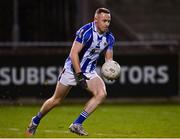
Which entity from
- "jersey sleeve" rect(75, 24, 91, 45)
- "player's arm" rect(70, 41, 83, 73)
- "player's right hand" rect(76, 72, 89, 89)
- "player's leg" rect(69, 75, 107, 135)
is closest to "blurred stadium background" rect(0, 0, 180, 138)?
"player's leg" rect(69, 75, 107, 135)

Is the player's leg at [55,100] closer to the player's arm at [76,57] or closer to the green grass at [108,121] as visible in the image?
the green grass at [108,121]

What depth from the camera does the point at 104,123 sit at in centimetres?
1580

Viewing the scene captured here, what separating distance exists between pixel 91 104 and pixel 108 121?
11.4ft

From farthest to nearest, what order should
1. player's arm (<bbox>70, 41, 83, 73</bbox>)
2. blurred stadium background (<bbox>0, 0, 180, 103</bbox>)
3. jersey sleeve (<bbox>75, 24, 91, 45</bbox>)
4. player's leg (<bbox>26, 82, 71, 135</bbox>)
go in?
blurred stadium background (<bbox>0, 0, 180, 103</bbox>) → player's leg (<bbox>26, 82, 71, 135</bbox>) → jersey sleeve (<bbox>75, 24, 91, 45</bbox>) → player's arm (<bbox>70, 41, 83, 73</bbox>)

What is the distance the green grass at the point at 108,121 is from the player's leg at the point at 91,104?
19 centimetres

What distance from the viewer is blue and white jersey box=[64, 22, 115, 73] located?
13.0 metres

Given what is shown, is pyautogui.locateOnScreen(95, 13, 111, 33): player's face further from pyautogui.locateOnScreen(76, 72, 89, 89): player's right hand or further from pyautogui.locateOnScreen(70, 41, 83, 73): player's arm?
pyautogui.locateOnScreen(76, 72, 89, 89): player's right hand

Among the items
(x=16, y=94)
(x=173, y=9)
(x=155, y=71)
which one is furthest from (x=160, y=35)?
(x=16, y=94)

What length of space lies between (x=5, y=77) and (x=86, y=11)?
586 cm

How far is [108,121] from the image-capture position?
16297mm

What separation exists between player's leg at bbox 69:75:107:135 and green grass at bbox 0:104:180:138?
19cm

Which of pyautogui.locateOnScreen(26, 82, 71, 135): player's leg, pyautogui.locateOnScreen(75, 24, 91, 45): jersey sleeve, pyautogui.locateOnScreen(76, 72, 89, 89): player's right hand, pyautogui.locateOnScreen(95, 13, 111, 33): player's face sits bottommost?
pyautogui.locateOnScreen(26, 82, 71, 135): player's leg

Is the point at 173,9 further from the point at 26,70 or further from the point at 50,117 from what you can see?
the point at 50,117

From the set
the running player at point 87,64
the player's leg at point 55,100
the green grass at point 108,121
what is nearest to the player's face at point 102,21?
the running player at point 87,64
